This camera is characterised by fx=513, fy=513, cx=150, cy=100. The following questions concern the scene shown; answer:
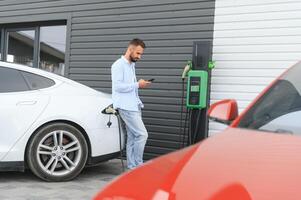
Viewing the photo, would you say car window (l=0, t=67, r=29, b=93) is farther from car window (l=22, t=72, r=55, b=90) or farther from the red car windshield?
the red car windshield

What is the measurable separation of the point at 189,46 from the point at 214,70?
608 mm

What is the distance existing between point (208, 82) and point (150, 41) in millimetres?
1434

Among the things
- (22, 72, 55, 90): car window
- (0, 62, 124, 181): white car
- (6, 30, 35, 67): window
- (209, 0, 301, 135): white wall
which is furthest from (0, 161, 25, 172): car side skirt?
(6, 30, 35, 67): window

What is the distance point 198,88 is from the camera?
23.4 feet

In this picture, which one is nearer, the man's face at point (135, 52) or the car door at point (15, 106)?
the car door at point (15, 106)

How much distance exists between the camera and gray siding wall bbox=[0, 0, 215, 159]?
7902 mm

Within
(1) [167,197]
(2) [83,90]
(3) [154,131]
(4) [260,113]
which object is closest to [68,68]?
(3) [154,131]

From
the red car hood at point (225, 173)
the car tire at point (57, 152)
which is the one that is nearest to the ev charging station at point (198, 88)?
the car tire at point (57, 152)

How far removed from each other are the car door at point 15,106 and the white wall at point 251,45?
268 cm

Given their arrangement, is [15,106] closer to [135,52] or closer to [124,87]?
[124,87]

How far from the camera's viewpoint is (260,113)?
10.1 ft

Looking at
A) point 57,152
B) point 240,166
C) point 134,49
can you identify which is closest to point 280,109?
point 240,166

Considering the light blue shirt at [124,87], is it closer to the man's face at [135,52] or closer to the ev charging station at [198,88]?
the man's face at [135,52]

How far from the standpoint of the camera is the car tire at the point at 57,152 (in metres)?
6.10
